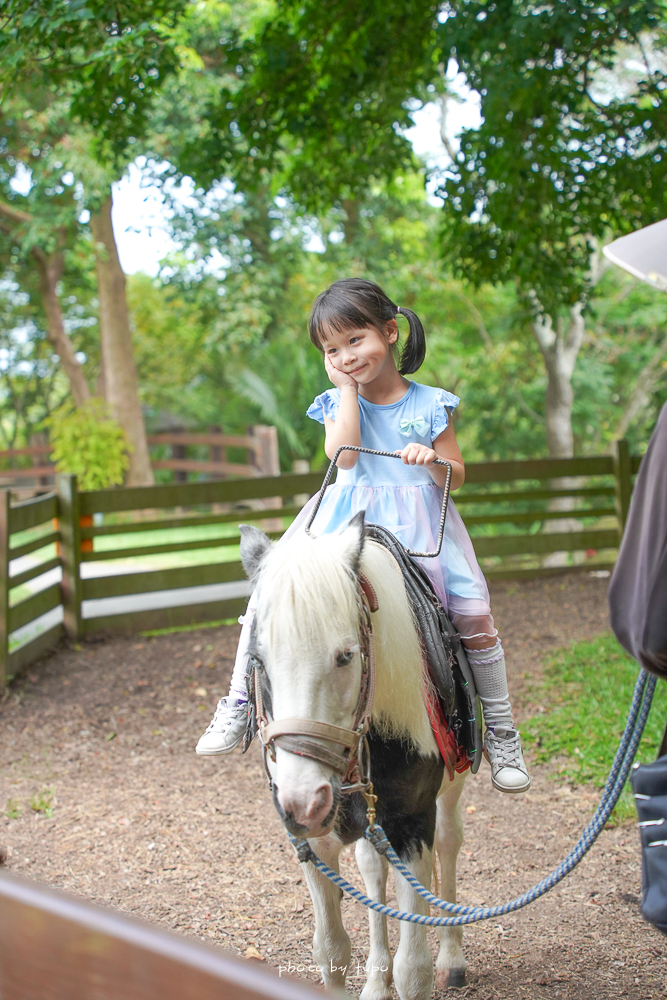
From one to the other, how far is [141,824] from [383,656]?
256cm

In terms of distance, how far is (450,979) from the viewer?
2.62 m

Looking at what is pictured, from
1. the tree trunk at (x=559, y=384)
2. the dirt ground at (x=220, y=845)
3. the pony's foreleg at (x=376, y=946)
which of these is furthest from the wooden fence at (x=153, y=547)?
the pony's foreleg at (x=376, y=946)

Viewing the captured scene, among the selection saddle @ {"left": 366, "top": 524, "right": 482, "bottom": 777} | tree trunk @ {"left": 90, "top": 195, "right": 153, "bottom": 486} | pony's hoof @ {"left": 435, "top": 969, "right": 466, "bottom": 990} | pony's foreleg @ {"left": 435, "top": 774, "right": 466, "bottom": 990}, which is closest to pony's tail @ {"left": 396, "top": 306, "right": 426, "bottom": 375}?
saddle @ {"left": 366, "top": 524, "right": 482, "bottom": 777}

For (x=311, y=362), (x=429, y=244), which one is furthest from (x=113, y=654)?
(x=429, y=244)

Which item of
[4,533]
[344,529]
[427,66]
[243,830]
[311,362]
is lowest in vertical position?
[243,830]

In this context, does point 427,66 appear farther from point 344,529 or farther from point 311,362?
point 344,529

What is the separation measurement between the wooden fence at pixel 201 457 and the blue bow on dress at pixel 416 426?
10.1m

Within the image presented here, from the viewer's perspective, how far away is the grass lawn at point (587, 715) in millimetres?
4129

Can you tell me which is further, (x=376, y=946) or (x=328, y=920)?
(x=376, y=946)

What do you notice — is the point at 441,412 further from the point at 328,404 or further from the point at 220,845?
the point at 220,845

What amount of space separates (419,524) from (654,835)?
3.78 ft

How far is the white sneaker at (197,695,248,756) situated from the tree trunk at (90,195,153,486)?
1218 cm

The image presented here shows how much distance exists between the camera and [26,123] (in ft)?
47.2

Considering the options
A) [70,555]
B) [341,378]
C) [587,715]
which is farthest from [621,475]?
[341,378]
